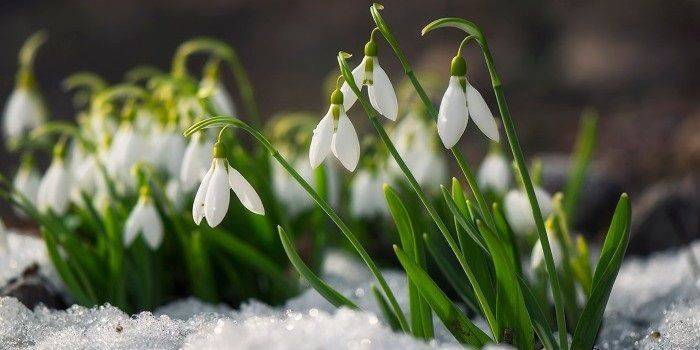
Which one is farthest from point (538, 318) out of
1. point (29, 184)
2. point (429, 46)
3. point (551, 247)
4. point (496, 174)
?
point (429, 46)

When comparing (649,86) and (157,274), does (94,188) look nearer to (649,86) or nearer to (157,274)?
(157,274)

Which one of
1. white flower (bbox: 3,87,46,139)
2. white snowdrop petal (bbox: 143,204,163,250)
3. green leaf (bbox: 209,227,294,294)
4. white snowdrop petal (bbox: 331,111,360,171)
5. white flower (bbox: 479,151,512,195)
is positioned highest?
white snowdrop petal (bbox: 331,111,360,171)

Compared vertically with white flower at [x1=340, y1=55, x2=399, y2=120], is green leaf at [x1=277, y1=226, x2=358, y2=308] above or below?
below

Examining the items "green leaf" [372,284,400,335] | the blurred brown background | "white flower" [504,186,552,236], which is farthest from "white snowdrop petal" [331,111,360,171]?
the blurred brown background

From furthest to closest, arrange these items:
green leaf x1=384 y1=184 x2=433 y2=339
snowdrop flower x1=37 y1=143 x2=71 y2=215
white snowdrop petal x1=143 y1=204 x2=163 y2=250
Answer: snowdrop flower x1=37 y1=143 x2=71 y2=215
white snowdrop petal x1=143 y1=204 x2=163 y2=250
green leaf x1=384 y1=184 x2=433 y2=339

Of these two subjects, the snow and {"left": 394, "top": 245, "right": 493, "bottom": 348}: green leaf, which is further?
{"left": 394, "top": 245, "right": 493, "bottom": 348}: green leaf

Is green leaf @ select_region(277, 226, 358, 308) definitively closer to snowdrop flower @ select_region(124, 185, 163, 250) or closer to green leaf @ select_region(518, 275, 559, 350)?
green leaf @ select_region(518, 275, 559, 350)

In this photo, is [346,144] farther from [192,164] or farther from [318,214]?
[318,214]
